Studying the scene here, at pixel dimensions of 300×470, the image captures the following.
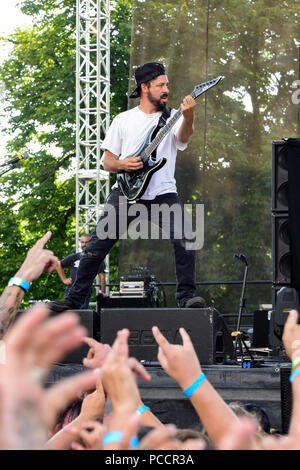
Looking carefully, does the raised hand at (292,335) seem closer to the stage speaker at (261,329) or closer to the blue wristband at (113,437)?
the blue wristband at (113,437)

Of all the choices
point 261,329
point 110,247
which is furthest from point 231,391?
point 261,329

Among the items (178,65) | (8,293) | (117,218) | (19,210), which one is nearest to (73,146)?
(19,210)

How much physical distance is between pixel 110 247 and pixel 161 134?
853 mm

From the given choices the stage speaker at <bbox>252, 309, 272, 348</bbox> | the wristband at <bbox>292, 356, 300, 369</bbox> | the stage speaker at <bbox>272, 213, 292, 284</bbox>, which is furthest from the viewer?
the stage speaker at <bbox>252, 309, 272, 348</bbox>

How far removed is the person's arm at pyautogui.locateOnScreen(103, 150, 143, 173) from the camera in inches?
186

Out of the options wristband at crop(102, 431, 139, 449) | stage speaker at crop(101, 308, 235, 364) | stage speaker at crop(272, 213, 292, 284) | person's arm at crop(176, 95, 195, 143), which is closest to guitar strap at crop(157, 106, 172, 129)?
person's arm at crop(176, 95, 195, 143)

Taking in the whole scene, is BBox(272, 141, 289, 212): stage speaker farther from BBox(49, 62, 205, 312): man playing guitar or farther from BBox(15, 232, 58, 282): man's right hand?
BBox(15, 232, 58, 282): man's right hand

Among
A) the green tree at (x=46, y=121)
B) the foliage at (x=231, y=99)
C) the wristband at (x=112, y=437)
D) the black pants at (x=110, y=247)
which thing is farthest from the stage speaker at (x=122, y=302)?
the green tree at (x=46, y=121)

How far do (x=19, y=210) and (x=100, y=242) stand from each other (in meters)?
12.0

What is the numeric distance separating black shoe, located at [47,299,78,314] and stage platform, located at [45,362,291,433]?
107 centimetres

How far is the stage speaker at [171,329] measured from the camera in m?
3.64

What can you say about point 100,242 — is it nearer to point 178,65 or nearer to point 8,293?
point 8,293

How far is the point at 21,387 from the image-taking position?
818 mm
